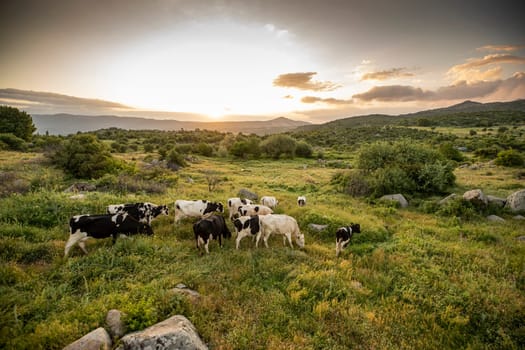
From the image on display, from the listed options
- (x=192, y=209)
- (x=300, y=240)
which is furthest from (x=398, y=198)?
(x=192, y=209)

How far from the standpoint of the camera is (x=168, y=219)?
11477 millimetres

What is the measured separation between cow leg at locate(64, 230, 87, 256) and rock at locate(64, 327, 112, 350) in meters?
4.50

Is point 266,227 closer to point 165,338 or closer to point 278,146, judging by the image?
point 165,338

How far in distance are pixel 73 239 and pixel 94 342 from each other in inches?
197

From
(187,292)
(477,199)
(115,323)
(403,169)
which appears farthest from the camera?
(403,169)

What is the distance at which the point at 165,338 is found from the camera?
166 inches

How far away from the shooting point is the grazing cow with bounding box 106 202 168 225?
34.7 feet

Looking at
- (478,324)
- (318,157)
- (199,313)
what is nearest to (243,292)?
(199,313)

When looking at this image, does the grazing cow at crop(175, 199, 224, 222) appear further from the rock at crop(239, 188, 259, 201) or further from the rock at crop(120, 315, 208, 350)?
the rock at crop(120, 315, 208, 350)

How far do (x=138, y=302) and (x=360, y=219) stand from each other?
11.1 m

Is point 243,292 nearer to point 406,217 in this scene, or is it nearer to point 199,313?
point 199,313

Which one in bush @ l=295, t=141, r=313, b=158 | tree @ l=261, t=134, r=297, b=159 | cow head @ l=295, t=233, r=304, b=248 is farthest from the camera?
bush @ l=295, t=141, r=313, b=158

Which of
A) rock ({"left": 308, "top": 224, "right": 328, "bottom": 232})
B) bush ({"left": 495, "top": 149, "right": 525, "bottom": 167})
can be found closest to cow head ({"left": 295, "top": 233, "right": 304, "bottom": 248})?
rock ({"left": 308, "top": 224, "right": 328, "bottom": 232})

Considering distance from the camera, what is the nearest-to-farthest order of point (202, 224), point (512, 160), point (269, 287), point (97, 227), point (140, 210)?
point (269, 287) < point (97, 227) < point (202, 224) < point (140, 210) < point (512, 160)
